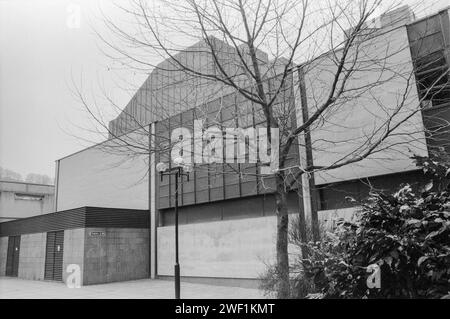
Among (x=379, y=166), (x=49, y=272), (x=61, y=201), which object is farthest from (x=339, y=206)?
(x=61, y=201)

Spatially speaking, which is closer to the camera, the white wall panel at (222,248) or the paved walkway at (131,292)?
the paved walkway at (131,292)

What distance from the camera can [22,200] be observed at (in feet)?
115

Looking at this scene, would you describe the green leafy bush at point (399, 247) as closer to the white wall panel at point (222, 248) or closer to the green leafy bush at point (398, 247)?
the green leafy bush at point (398, 247)

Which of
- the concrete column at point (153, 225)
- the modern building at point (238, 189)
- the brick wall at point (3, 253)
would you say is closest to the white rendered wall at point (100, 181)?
the modern building at point (238, 189)

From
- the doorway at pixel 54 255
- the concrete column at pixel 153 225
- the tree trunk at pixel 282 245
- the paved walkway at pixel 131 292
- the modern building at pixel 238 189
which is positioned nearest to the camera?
the tree trunk at pixel 282 245

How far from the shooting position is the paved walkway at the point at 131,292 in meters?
15.3

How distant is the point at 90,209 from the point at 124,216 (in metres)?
2.08

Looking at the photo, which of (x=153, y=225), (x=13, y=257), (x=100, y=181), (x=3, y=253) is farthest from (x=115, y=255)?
(x=3, y=253)

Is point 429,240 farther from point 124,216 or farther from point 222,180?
point 124,216

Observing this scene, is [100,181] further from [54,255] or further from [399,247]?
[399,247]

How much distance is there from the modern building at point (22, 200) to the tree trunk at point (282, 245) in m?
31.4

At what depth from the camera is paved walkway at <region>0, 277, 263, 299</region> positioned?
1527cm

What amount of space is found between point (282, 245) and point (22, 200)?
3328 cm

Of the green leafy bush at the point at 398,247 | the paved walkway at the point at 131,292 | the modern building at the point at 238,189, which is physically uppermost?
the modern building at the point at 238,189
